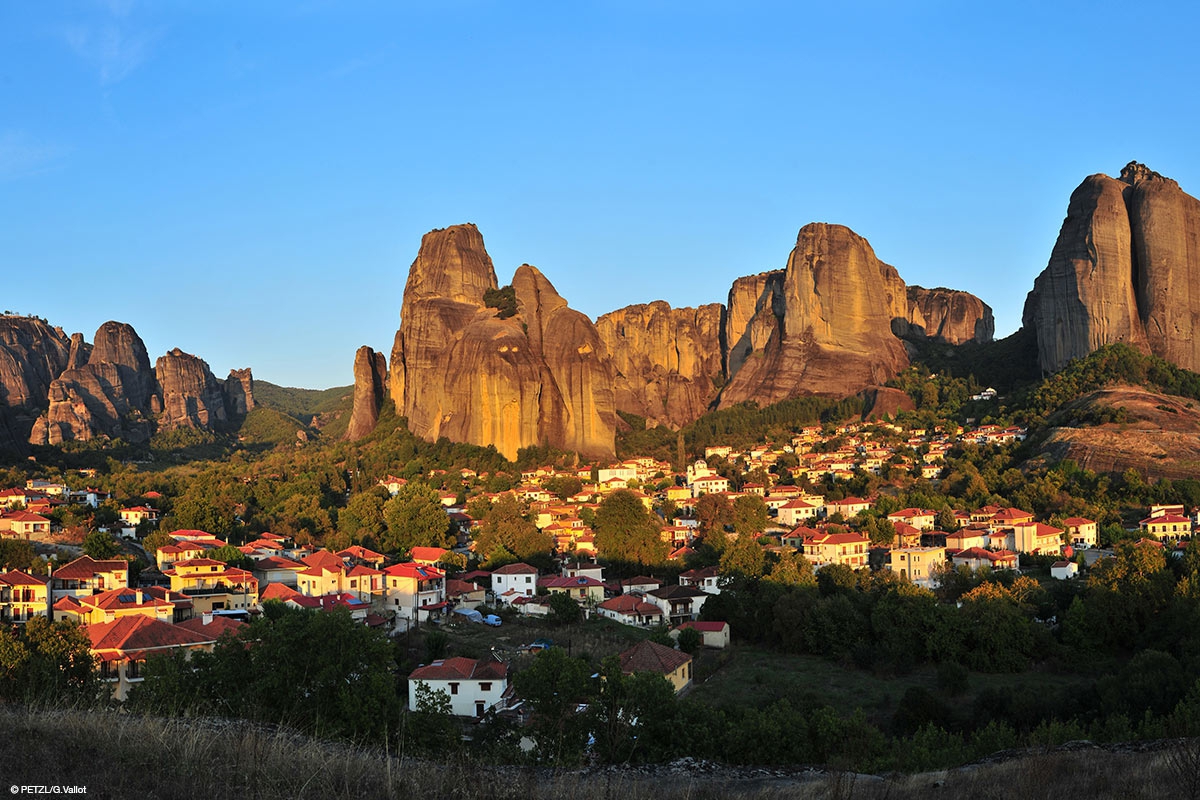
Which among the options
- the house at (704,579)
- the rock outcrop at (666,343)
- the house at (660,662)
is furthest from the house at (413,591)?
the rock outcrop at (666,343)

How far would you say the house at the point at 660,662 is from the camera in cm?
2404

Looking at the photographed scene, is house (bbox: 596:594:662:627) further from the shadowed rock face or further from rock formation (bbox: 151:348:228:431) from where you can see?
rock formation (bbox: 151:348:228:431)

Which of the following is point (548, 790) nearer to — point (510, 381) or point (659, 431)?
point (510, 381)

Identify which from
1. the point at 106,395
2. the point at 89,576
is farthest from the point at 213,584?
the point at 106,395

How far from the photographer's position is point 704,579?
36.8 metres

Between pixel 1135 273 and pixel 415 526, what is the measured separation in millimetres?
53984

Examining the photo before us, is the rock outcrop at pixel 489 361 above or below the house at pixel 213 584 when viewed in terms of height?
above

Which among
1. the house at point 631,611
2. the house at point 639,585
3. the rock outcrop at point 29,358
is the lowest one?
the house at point 631,611

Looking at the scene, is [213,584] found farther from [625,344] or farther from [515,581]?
[625,344]

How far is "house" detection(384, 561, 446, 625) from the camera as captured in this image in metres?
32.5

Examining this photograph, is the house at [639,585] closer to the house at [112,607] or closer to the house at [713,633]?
the house at [713,633]

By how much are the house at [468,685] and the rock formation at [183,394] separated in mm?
91160

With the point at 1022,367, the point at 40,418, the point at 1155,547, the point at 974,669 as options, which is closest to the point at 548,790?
the point at 974,669

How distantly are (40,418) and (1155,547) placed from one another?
8487 cm
